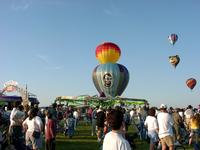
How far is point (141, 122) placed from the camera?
24.2 meters

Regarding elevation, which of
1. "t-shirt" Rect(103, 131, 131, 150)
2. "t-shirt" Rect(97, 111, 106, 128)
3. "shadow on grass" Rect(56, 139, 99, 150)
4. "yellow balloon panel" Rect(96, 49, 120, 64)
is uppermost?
"yellow balloon panel" Rect(96, 49, 120, 64)

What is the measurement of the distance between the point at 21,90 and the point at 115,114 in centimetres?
6164

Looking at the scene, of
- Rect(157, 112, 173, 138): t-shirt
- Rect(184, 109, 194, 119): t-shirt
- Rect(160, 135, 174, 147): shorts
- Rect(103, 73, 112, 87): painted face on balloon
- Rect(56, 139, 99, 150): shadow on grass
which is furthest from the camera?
Rect(103, 73, 112, 87): painted face on balloon

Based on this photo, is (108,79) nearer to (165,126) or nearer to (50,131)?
(50,131)

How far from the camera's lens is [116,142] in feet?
17.5

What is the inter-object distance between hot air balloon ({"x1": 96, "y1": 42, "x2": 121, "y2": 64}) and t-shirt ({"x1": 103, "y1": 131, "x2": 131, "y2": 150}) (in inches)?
2363

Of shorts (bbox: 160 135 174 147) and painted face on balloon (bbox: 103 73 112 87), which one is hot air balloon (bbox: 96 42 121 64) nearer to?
painted face on balloon (bbox: 103 73 112 87)

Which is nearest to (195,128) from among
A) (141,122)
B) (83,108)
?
(141,122)

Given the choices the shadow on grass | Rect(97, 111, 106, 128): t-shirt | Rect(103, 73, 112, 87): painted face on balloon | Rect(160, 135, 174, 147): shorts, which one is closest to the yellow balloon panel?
Rect(103, 73, 112, 87): painted face on balloon

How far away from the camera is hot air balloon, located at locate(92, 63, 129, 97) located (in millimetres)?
64125

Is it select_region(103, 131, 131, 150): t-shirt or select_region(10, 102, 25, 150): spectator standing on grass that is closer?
select_region(103, 131, 131, 150): t-shirt

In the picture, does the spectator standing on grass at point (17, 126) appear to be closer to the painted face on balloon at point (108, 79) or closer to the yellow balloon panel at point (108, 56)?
the painted face on balloon at point (108, 79)

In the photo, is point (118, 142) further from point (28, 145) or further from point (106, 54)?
point (106, 54)

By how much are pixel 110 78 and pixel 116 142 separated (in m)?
58.5
